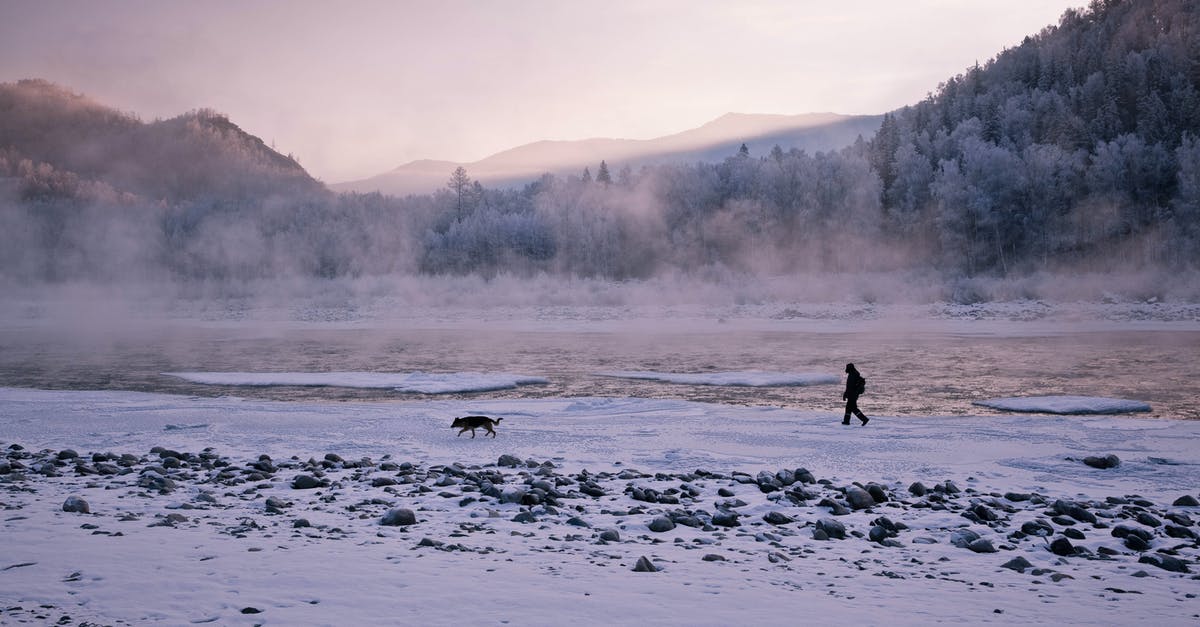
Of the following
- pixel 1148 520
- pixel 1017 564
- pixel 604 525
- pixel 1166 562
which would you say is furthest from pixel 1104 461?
pixel 604 525

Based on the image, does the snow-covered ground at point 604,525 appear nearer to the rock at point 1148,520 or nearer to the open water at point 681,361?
the rock at point 1148,520

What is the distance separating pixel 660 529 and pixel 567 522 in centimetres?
86

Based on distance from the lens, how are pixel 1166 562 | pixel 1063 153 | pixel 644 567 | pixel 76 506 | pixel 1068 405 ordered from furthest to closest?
1. pixel 1063 153
2. pixel 1068 405
3. pixel 76 506
4. pixel 1166 562
5. pixel 644 567

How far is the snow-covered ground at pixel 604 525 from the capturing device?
4.71 meters

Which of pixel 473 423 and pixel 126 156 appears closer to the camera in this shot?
pixel 473 423

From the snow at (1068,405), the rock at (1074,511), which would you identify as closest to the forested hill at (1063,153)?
the snow at (1068,405)

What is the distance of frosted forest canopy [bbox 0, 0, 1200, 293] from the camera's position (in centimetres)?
6700

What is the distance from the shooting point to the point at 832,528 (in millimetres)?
6602

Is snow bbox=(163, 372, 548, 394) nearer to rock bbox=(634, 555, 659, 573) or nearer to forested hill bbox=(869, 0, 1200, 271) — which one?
rock bbox=(634, 555, 659, 573)

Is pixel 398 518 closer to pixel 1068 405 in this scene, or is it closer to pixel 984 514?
pixel 984 514

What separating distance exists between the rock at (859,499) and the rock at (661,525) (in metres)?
2.07

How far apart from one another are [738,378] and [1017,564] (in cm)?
1474

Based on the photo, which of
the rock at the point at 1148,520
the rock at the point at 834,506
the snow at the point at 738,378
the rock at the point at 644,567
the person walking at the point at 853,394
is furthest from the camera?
the snow at the point at 738,378

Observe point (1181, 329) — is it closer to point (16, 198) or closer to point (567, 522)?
point (567, 522)
